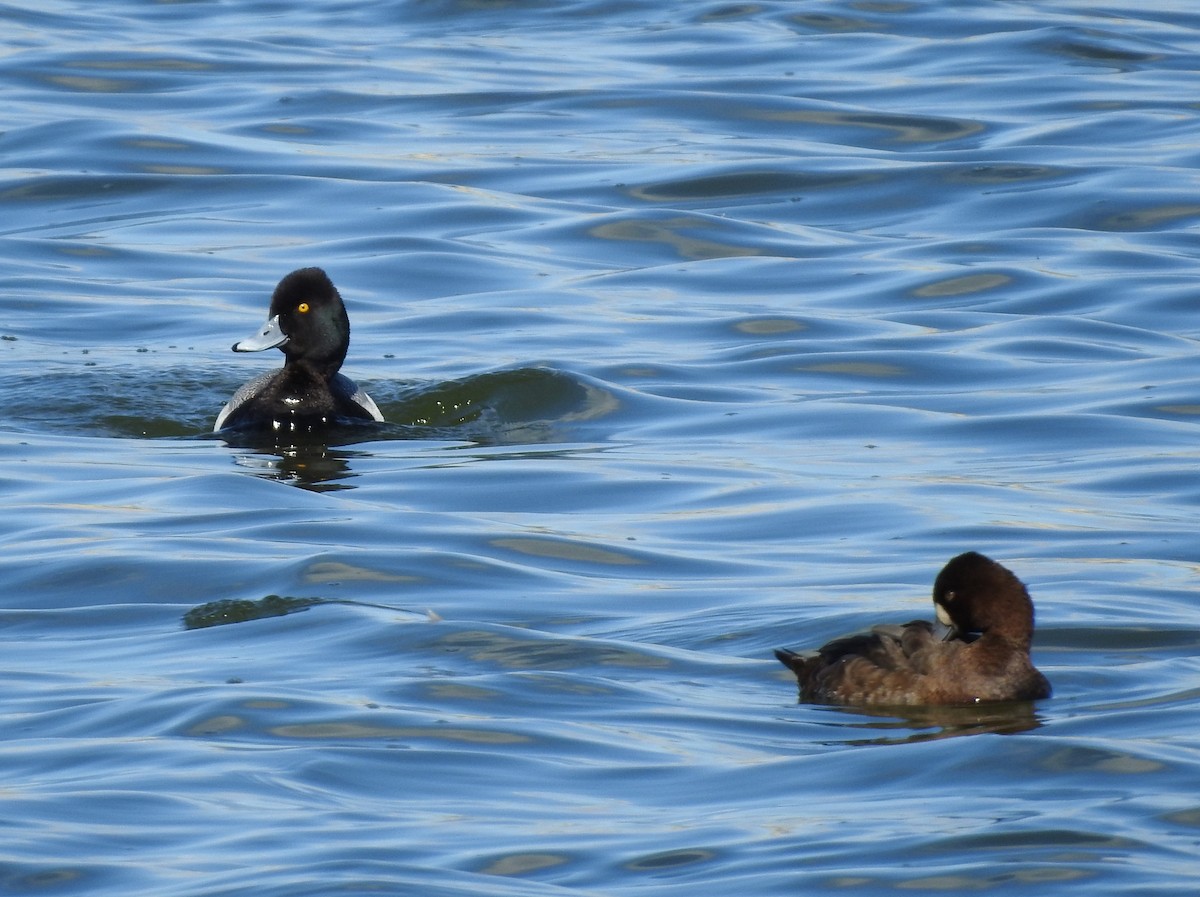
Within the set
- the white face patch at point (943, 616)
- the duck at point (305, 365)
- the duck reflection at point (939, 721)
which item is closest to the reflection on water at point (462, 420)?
the duck at point (305, 365)

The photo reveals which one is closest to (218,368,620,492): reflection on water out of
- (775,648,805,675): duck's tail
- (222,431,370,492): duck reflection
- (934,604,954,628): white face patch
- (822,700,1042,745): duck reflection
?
(222,431,370,492): duck reflection

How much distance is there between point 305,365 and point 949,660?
679 cm

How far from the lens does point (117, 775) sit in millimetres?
6859

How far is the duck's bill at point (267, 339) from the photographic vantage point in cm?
1405

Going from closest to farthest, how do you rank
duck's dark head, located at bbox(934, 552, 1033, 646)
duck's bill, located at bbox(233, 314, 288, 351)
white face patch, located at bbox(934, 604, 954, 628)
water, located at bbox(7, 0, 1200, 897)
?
1. water, located at bbox(7, 0, 1200, 897)
2. duck's dark head, located at bbox(934, 552, 1033, 646)
3. white face patch, located at bbox(934, 604, 954, 628)
4. duck's bill, located at bbox(233, 314, 288, 351)

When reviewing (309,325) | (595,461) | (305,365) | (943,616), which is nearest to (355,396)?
(305,365)

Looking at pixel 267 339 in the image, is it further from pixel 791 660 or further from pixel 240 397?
pixel 791 660

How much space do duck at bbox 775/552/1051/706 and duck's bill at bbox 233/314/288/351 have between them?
6670 millimetres

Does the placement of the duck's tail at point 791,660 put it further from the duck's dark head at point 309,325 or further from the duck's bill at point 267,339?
the duck's bill at point 267,339

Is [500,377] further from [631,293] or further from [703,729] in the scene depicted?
[703,729]

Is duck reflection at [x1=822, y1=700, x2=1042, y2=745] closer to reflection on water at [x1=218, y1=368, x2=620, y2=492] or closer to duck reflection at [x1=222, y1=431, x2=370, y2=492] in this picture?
duck reflection at [x1=222, y1=431, x2=370, y2=492]

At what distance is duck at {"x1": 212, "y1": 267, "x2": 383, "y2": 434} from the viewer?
13789 mm

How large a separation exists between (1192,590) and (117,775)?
4.32 metres

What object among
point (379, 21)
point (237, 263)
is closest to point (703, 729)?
point (237, 263)
